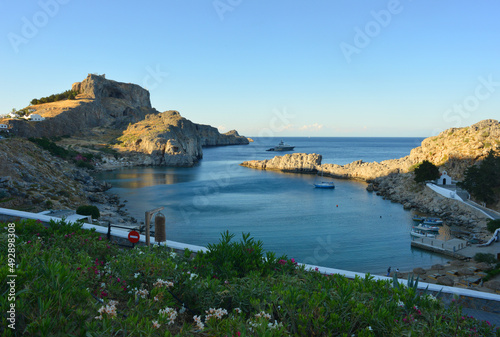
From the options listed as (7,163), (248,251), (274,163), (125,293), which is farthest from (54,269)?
(274,163)

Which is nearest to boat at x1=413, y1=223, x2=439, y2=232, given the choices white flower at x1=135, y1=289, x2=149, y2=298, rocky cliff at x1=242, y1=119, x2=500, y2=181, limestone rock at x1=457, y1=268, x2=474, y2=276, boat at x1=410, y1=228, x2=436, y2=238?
boat at x1=410, y1=228, x2=436, y2=238

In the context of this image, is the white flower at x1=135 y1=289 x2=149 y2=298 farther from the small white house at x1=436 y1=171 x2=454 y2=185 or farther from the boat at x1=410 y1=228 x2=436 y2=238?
the small white house at x1=436 y1=171 x2=454 y2=185

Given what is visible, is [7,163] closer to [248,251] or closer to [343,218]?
[248,251]

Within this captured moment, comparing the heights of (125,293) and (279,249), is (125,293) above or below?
above

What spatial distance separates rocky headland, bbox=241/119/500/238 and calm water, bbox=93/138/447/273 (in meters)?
2.86

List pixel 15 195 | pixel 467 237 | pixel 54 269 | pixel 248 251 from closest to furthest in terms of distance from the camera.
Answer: pixel 54 269 < pixel 248 251 < pixel 15 195 < pixel 467 237

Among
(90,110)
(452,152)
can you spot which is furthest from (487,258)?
(90,110)

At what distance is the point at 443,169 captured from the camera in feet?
149

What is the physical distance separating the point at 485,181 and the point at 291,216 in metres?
20.9

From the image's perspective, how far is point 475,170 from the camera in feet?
117

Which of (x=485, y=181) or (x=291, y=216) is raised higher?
(x=485, y=181)

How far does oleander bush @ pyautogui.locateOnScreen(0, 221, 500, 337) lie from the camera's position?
297 centimetres

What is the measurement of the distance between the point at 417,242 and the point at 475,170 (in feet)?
52.4

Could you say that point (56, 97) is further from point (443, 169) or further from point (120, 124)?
point (443, 169)
